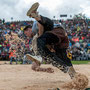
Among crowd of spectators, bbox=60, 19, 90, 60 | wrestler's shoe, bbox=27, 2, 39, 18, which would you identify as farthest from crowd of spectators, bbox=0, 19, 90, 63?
wrestler's shoe, bbox=27, 2, 39, 18

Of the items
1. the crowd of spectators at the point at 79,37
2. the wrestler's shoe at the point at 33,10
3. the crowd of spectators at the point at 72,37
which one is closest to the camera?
the wrestler's shoe at the point at 33,10

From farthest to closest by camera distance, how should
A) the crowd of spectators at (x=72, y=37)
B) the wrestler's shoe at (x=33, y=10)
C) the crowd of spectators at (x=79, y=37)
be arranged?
the crowd of spectators at (x=79, y=37)
the crowd of spectators at (x=72, y=37)
the wrestler's shoe at (x=33, y=10)

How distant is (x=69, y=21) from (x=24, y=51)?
15.2 metres

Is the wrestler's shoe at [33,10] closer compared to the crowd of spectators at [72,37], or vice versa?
the wrestler's shoe at [33,10]

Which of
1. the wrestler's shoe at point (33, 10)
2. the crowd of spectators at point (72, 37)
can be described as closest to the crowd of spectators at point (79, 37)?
the crowd of spectators at point (72, 37)

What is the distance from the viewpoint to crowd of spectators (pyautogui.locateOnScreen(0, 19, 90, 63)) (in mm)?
18766

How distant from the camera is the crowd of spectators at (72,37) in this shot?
1877 cm

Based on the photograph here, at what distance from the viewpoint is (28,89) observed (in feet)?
14.0

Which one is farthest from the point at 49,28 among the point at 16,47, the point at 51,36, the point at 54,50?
the point at 16,47

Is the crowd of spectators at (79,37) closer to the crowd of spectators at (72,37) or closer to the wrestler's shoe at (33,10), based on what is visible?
the crowd of spectators at (72,37)

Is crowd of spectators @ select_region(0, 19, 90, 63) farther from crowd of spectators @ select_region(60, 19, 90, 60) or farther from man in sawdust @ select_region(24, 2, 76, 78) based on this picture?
man in sawdust @ select_region(24, 2, 76, 78)

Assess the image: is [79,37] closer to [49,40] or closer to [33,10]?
[49,40]

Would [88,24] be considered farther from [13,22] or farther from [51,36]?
[51,36]

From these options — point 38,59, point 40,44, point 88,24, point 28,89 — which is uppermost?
point 88,24
